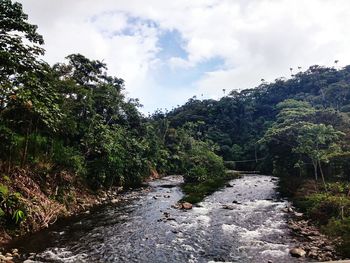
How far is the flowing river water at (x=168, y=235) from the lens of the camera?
13.4 metres

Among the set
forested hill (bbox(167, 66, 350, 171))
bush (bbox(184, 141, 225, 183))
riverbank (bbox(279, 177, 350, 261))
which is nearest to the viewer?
riverbank (bbox(279, 177, 350, 261))

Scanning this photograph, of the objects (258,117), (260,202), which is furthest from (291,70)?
(260,202)

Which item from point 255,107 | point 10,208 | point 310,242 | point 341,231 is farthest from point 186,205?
point 255,107

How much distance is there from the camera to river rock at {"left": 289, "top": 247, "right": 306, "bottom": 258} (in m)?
13.5

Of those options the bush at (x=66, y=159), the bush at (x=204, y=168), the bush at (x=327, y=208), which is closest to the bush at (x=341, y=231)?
the bush at (x=327, y=208)

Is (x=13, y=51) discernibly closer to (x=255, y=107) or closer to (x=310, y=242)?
(x=310, y=242)

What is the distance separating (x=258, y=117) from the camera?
90938mm

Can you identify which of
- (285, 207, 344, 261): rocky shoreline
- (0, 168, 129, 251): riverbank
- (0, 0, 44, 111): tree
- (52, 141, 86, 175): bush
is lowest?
(285, 207, 344, 261): rocky shoreline

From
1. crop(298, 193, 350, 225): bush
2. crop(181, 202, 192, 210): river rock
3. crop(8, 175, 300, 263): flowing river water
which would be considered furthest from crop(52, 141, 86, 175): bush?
crop(298, 193, 350, 225): bush

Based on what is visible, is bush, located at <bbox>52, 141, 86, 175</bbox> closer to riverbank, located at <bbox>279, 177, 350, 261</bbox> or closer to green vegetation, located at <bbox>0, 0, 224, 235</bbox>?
green vegetation, located at <bbox>0, 0, 224, 235</bbox>

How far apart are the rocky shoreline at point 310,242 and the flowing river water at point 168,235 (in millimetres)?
469

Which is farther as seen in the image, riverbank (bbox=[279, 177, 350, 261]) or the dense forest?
the dense forest

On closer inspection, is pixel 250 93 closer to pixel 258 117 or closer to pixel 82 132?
pixel 258 117

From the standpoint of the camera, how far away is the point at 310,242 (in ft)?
50.3
